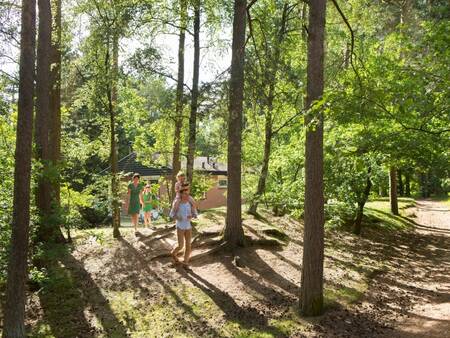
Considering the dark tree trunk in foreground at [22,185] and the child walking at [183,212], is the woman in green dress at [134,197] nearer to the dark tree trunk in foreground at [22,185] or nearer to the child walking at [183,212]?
the child walking at [183,212]

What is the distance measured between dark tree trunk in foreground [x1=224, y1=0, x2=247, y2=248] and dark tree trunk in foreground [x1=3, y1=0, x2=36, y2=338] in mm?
4591

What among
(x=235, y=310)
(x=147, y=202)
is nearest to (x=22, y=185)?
(x=235, y=310)

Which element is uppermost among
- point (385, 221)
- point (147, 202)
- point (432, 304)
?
point (147, 202)

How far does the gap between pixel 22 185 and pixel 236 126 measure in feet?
16.9

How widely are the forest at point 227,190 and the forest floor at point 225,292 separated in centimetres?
4

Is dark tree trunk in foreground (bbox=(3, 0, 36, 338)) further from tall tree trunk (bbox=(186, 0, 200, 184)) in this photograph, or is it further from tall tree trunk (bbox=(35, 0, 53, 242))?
tall tree trunk (bbox=(186, 0, 200, 184))

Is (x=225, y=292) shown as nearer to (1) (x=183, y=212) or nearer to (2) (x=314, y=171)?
(1) (x=183, y=212)

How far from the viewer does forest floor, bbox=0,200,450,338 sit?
7020mm

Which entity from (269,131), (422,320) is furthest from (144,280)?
(269,131)

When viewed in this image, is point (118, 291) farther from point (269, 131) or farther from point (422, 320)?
point (269, 131)

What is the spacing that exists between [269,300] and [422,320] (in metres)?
2.70

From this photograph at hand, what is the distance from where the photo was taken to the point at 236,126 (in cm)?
1003

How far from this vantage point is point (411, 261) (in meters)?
13.1

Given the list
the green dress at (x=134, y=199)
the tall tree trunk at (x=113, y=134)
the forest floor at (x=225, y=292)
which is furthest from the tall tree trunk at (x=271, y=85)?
the tall tree trunk at (x=113, y=134)
